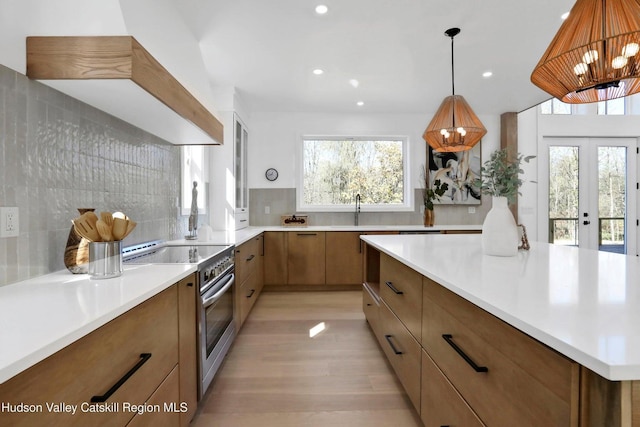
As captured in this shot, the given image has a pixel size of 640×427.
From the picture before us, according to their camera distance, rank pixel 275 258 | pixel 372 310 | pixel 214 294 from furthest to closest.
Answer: pixel 275 258 < pixel 372 310 < pixel 214 294

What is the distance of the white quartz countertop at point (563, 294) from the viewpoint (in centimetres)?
61

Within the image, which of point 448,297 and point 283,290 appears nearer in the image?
point 448,297

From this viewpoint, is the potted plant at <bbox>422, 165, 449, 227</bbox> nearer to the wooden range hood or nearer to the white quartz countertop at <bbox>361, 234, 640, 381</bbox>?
the white quartz countertop at <bbox>361, 234, 640, 381</bbox>

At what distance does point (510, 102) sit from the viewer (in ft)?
14.4

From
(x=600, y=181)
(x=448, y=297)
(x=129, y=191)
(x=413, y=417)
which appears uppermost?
(x=600, y=181)

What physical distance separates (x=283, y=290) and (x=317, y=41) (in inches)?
118

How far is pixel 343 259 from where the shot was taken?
166 inches

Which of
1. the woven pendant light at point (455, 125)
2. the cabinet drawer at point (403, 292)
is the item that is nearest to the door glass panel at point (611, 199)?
the woven pendant light at point (455, 125)

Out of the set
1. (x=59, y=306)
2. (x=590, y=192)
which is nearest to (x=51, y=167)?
(x=59, y=306)

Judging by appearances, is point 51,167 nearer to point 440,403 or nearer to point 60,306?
point 60,306

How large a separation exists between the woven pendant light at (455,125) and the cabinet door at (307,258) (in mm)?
2091

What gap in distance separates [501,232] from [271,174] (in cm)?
360

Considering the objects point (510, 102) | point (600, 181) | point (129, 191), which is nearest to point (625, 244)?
point (600, 181)

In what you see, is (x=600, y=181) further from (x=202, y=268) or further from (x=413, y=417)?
(x=202, y=268)
